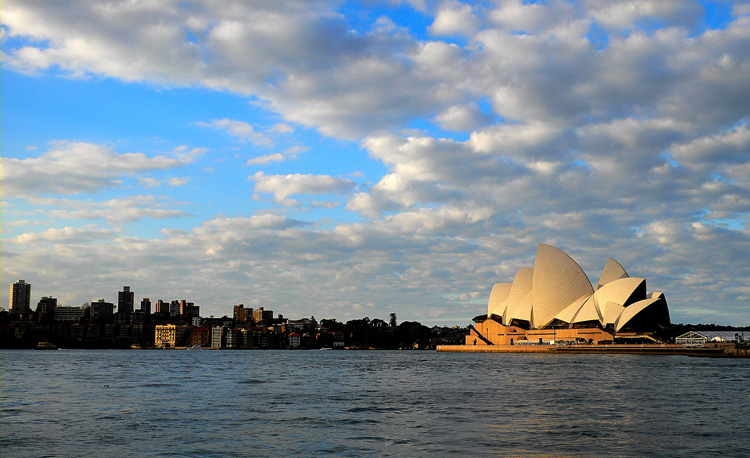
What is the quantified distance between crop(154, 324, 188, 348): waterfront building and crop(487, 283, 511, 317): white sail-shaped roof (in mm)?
98113

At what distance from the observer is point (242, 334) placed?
179875 mm

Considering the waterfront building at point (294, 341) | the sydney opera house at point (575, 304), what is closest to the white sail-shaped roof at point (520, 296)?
the sydney opera house at point (575, 304)

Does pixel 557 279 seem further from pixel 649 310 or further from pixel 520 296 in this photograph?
pixel 649 310

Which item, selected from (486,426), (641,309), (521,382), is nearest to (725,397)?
(521,382)

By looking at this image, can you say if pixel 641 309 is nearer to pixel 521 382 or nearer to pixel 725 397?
pixel 521 382

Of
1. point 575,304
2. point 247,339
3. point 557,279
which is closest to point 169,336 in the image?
point 247,339

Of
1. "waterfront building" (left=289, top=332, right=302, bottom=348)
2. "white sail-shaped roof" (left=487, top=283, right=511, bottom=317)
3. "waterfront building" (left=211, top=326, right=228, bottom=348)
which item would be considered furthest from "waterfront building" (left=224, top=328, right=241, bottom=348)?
"white sail-shaped roof" (left=487, top=283, right=511, bottom=317)

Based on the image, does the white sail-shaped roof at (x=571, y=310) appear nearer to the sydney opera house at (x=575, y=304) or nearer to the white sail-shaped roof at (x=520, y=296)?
the sydney opera house at (x=575, y=304)

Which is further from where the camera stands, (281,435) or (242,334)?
(242,334)

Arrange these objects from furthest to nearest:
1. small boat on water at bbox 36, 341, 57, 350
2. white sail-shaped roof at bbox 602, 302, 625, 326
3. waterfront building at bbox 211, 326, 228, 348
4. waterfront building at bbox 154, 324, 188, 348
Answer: waterfront building at bbox 154, 324, 188, 348 → waterfront building at bbox 211, 326, 228, 348 → small boat on water at bbox 36, 341, 57, 350 → white sail-shaped roof at bbox 602, 302, 625, 326

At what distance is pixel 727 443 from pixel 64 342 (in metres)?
179

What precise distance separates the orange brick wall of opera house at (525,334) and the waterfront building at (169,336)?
9257cm

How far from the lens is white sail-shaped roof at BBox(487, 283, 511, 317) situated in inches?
4621

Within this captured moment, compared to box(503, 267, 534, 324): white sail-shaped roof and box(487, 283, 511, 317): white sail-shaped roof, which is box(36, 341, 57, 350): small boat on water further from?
box(503, 267, 534, 324): white sail-shaped roof
